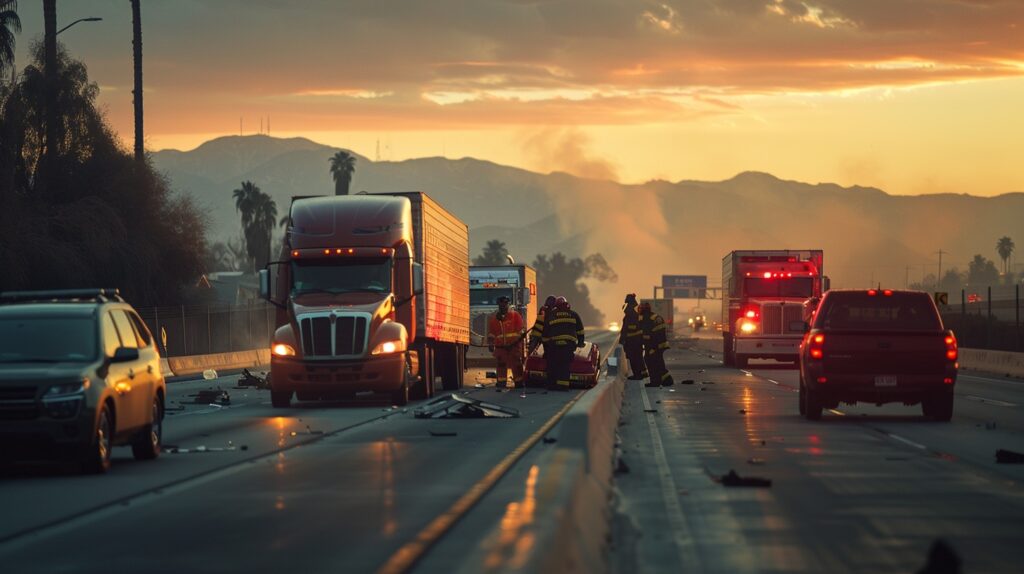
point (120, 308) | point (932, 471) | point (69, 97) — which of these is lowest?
point (932, 471)

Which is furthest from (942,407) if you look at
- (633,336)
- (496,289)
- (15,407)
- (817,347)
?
(496,289)

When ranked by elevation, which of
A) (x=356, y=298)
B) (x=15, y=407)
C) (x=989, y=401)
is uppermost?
(x=356, y=298)

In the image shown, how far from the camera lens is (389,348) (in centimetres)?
2947

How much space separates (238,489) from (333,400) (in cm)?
1809

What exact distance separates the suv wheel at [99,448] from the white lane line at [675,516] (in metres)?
5.48

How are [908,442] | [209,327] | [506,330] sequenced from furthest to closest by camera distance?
1. [209,327]
2. [506,330]
3. [908,442]

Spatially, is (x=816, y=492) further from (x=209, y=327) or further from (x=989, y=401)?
(x=209, y=327)

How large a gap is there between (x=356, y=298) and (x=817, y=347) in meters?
9.30

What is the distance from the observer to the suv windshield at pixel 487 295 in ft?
183

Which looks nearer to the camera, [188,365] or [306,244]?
[306,244]

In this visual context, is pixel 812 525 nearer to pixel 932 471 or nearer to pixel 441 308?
pixel 932 471

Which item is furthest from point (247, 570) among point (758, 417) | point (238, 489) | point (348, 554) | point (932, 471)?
point (758, 417)

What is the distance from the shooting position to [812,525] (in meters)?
11.9

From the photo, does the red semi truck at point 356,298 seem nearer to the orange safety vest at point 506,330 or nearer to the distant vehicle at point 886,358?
the orange safety vest at point 506,330
